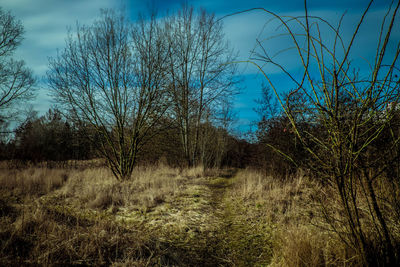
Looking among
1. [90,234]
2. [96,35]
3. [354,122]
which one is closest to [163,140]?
[96,35]

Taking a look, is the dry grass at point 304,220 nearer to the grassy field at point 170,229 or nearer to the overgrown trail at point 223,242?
the grassy field at point 170,229

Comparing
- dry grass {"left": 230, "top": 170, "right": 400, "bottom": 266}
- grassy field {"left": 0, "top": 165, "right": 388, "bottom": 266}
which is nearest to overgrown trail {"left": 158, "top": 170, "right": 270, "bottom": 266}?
grassy field {"left": 0, "top": 165, "right": 388, "bottom": 266}

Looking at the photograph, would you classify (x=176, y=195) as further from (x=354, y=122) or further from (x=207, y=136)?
(x=207, y=136)

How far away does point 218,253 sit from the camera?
2.65 m

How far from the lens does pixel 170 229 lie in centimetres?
331

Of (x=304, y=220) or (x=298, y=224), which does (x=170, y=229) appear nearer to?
(x=298, y=224)

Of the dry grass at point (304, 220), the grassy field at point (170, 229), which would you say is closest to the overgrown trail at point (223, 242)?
the grassy field at point (170, 229)

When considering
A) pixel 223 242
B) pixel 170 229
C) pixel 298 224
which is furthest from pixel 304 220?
pixel 170 229

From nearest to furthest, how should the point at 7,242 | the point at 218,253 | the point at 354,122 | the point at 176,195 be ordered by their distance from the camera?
1. the point at 354,122
2. the point at 7,242
3. the point at 218,253
4. the point at 176,195

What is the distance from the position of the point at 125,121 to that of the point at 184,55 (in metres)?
6.10

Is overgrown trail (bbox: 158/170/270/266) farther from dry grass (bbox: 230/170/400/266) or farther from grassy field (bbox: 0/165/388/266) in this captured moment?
dry grass (bbox: 230/170/400/266)

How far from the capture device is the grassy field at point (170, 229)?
1967 mm

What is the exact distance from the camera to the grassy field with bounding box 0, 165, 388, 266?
197 cm

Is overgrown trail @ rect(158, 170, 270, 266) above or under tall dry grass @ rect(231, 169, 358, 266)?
under
